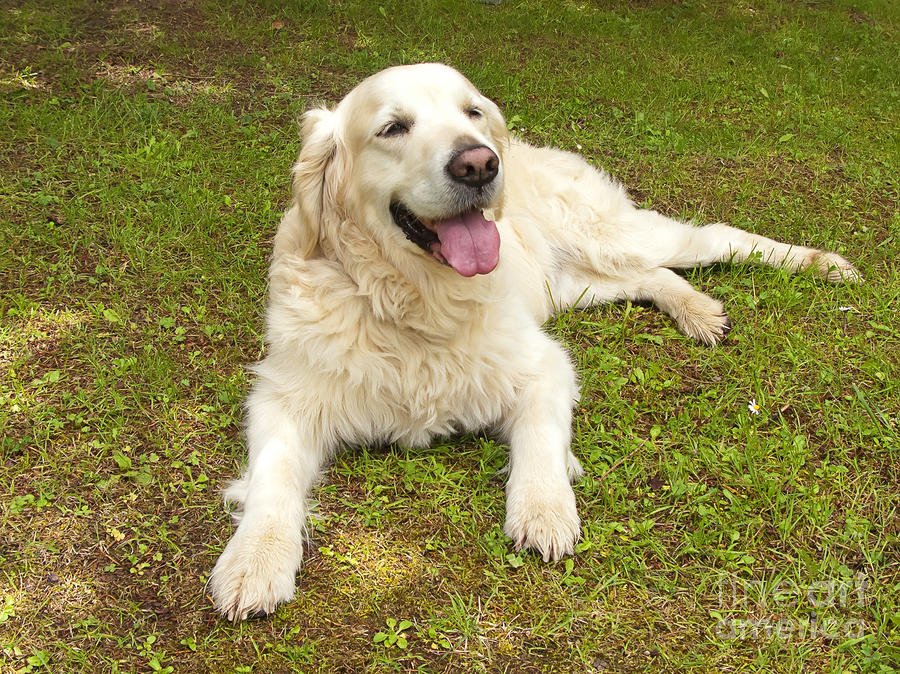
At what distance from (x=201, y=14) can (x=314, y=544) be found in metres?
6.14

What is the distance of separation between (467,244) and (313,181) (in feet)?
2.46

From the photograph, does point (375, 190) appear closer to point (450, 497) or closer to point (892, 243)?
point (450, 497)

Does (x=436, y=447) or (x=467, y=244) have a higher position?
(x=467, y=244)

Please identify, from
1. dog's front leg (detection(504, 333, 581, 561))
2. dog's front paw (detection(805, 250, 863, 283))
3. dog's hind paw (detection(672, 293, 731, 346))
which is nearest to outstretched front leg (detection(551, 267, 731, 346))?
dog's hind paw (detection(672, 293, 731, 346))

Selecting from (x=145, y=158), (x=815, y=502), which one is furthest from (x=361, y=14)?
(x=815, y=502)

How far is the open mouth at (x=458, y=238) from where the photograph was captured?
2764 millimetres

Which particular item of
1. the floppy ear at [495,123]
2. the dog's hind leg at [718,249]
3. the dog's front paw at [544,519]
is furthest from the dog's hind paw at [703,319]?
the dog's front paw at [544,519]

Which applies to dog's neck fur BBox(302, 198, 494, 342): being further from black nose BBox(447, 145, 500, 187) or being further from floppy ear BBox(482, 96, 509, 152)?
floppy ear BBox(482, 96, 509, 152)

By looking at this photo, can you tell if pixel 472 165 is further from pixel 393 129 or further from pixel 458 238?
pixel 393 129

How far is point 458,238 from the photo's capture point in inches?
109

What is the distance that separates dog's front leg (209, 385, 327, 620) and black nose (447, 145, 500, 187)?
3.86 ft

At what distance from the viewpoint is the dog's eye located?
9.22 ft

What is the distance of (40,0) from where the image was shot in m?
6.89

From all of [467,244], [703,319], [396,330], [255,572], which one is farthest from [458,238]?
[703,319]
